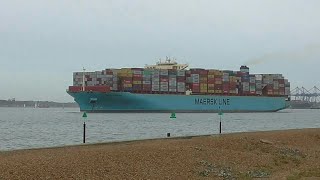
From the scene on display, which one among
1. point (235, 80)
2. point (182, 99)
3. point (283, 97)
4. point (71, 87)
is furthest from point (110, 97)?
point (283, 97)

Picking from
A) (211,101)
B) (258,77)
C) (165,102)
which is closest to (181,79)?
(165,102)

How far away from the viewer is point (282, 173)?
45.6ft

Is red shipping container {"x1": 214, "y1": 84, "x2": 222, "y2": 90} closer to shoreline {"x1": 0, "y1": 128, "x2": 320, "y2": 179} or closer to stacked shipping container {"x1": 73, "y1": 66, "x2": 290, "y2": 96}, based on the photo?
stacked shipping container {"x1": 73, "y1": 66, "x2": 290, "y2": 96}

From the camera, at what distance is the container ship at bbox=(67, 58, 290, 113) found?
76438 mm

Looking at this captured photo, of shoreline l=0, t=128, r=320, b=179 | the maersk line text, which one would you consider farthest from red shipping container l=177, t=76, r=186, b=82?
shoreline l=0, t=128, r=320, b=179

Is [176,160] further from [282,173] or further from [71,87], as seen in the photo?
[71,87]

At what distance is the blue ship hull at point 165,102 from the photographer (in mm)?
75188

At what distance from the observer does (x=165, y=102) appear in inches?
3167

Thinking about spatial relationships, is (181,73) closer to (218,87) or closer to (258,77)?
(218,87)

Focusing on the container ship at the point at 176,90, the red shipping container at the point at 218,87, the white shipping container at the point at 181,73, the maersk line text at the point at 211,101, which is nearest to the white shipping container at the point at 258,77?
the container ship at the point at 176,90

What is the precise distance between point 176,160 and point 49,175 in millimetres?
4556

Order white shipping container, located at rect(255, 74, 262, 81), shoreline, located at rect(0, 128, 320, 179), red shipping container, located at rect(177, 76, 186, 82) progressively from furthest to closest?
white shipping container, located at rect(255, 74, 262, 81) < red shipping container, located at rect(177, 76, 186, 82) < shoreline, located at rect(0, 128, 320, 179)

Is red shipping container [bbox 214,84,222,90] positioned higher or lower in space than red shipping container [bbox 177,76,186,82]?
lower

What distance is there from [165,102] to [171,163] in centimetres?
6681
